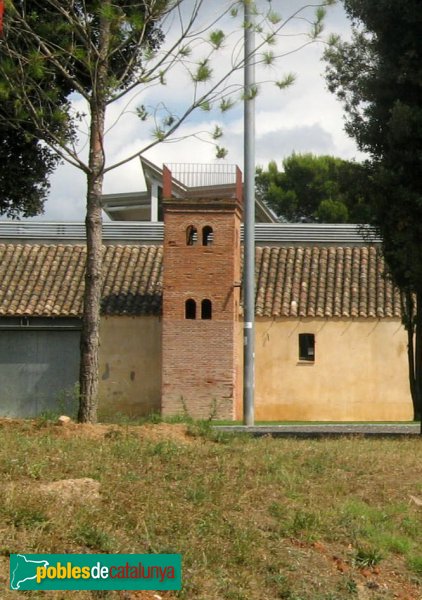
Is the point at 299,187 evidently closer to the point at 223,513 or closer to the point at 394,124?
the point at 394,124

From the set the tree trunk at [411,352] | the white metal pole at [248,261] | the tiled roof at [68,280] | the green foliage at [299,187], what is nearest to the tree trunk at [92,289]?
the white metal pole at [248,261]

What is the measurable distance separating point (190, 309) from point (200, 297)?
512 millimetres

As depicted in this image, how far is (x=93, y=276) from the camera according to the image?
14.0 meters

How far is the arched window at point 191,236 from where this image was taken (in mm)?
34031

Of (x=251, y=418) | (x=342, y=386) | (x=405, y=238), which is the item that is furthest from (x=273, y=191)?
(x=405, y=238)

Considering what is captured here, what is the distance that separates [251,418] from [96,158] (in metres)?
14.5

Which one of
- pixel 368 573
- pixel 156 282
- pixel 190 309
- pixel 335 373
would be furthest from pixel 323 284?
pixel 368 573

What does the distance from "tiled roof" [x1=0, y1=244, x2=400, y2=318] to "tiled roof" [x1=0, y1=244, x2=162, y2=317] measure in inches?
1.1

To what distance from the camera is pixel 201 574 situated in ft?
27.7

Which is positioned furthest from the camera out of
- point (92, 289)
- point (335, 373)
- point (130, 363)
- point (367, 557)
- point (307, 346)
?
point (307, 346)

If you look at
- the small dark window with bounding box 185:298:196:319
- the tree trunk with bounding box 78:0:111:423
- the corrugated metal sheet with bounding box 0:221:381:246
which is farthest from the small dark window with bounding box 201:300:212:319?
the tree trunk with bounding box 78:0:111:423

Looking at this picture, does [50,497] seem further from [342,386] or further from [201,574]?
[342,386]

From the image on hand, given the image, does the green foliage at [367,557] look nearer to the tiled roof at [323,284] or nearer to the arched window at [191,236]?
the arched window at [191,236]

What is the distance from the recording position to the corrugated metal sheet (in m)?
37.8
